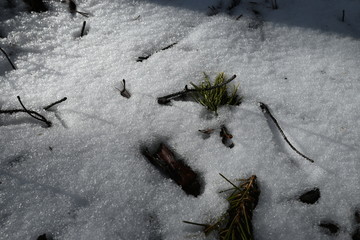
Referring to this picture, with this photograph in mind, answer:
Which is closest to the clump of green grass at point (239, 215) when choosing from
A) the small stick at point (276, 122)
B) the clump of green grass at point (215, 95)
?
the small stick at point (276, 122)

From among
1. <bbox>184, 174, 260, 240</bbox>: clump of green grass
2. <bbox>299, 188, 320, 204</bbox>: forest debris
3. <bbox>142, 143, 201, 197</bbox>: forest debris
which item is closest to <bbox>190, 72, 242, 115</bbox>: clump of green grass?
<bbox>142, 143, 201, 197</bbox>: forest debris

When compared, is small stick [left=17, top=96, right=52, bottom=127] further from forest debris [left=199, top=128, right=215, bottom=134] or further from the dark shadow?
the dark shadow

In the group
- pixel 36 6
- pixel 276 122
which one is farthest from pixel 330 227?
pixel 36 6

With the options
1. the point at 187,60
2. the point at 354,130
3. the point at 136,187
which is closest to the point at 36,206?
the point at 136,187

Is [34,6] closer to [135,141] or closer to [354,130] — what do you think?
[135,141]

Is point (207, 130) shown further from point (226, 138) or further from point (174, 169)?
point (174, 169)

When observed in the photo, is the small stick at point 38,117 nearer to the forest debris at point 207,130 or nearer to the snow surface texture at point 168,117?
the snow surface texture at point 168,117
